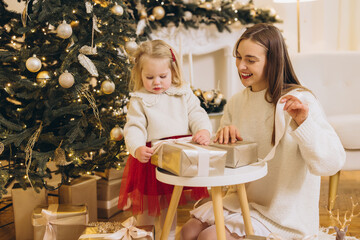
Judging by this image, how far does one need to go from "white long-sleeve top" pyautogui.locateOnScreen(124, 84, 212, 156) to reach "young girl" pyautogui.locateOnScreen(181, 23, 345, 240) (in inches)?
9.2

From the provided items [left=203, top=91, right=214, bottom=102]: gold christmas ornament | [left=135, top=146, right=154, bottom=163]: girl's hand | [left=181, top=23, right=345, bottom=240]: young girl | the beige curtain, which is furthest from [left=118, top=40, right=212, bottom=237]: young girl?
the beige curtain

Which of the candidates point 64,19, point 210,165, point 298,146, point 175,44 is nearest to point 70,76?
point 64,19

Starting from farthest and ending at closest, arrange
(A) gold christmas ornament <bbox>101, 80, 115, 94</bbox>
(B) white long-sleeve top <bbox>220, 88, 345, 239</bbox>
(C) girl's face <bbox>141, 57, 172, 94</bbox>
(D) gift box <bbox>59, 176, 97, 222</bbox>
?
(D) gift box <bbox>59, 176, 97, 222</bbox> < (A) gold christmas ornament <bbox>101, 80, 115, 94</bbox> < (C) girl's face <bbox>141, 57, 172, 94</bbox> < (B) white long-sleeve top <bbox>220, 88, 345, 239</bbox>

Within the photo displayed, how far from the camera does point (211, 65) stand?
348 cm

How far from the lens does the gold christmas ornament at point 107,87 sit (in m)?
1.67

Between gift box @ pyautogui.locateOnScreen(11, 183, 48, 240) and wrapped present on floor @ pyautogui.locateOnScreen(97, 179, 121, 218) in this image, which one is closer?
gift box @ pyautogui.locateOnScreen(11, 183, 48, 240)

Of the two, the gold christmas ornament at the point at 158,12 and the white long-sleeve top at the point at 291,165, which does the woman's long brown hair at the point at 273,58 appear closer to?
the white long-sleeve top at the point at 291,165

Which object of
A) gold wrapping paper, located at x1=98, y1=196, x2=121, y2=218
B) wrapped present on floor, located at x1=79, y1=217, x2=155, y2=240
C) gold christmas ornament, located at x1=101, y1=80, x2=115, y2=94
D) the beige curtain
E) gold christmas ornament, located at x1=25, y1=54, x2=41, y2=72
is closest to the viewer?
wrapped present on floor, located at x1=79, y1=217, x2=155, y2=240

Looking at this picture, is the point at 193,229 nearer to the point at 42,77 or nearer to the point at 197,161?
the point at 197,161

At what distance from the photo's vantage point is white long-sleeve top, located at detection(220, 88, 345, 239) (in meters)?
1.12

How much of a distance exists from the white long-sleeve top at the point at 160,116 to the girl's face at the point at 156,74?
0.04 metres

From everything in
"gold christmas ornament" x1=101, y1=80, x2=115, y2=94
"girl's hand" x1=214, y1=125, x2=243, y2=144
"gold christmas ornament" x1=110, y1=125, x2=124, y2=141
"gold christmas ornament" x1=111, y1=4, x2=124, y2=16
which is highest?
"gold christmas ornament" x1=111, y1=4, x2=124, y2=16

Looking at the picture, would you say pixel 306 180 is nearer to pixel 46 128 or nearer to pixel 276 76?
pixel 276 76

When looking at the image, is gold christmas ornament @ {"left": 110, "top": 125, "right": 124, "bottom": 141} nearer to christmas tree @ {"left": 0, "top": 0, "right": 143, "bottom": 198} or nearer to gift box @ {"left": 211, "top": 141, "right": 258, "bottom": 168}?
christmas tree @ {"left": 0, "top": 0, "right": 143, "bottom": 198}
